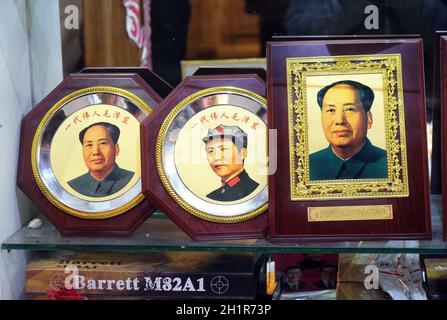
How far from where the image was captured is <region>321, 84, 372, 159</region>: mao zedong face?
3.59 ft

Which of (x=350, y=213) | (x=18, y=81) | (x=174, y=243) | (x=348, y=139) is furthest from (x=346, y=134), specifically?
(x=18, y=81)

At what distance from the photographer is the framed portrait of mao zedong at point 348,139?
1079mm

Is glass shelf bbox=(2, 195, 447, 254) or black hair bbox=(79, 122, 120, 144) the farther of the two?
black hair bbox=(79, 122, 120, 144)

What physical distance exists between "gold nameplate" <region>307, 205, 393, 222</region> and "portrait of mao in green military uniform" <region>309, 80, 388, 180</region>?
1.9 inches

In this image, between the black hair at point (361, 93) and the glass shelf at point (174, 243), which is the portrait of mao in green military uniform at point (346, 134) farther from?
the glass shelf at point (174, 243)

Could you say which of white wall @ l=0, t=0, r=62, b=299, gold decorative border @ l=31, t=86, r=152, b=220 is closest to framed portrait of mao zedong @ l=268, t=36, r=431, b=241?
gold decorative border @ l=31, t=86, r=152, b=220

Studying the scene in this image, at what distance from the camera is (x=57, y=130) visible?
118 cm

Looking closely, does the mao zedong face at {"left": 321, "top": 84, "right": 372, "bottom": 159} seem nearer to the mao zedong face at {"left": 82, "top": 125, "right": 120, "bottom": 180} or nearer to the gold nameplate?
the gold nameplate

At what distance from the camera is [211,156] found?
113cm

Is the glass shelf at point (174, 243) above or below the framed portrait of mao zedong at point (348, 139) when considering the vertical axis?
below

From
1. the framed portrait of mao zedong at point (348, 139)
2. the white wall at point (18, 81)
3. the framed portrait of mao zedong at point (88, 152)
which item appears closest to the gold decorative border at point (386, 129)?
the framed portrait of mao zedong at point (348, 139)

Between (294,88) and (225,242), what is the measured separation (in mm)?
266

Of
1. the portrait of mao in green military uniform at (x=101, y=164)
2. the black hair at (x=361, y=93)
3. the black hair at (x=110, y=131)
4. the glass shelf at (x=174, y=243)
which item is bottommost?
the glass shelf at (x=174, y=243)
